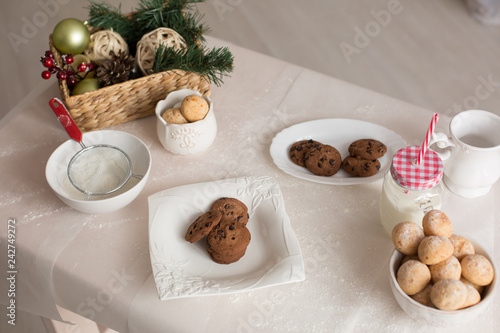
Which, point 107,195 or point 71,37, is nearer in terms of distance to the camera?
point 107,195

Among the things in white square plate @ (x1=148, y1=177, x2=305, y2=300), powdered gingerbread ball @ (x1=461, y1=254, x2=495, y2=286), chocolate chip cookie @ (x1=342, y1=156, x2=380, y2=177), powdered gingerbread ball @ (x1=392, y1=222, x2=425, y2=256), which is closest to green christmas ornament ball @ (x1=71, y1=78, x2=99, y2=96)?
white square plate @ (x1=148, y1=177, x2=305, y2=300)

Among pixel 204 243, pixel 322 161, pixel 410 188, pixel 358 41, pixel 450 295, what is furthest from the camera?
pixel 358 41

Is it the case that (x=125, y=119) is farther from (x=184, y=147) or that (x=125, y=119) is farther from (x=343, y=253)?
(x=343, y=253)

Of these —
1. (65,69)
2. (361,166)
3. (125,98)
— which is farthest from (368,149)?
(65,69)

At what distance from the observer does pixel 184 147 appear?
1132 millimetres

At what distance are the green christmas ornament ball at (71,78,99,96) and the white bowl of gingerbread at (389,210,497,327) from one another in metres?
0.73

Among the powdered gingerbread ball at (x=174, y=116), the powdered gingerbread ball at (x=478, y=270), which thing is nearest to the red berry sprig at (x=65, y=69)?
the powdered gingerbread ball at (x=174, y=116)

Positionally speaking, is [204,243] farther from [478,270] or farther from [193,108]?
[478,270]

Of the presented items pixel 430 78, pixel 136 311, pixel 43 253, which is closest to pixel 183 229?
pixel 136 311

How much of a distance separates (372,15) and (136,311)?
88.7 inches

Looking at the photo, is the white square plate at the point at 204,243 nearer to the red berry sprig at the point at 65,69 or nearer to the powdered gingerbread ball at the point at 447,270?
the powdered gingerbread ball at the point at 447,270

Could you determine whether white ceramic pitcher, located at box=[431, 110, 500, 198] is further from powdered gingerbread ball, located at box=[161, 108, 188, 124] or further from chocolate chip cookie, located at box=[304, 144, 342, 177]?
powdered gingerbread ball, located at box=[161, 108, 188, 124]

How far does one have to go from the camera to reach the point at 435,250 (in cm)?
81

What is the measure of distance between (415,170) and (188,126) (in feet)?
1.56
